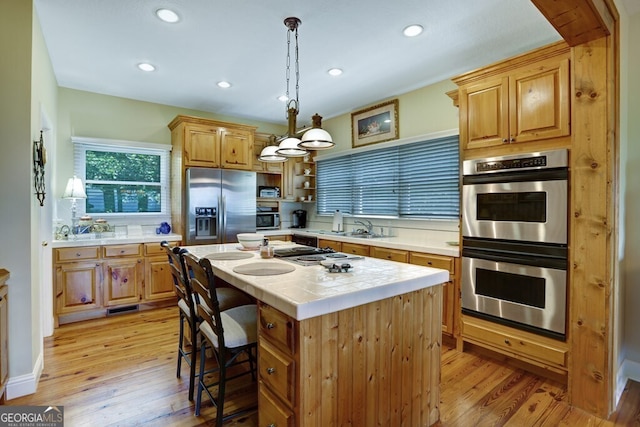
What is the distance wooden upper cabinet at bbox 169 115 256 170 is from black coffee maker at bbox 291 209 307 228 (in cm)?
131

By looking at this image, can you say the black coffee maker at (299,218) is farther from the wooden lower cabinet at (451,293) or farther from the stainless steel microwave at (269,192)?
the wooden lower cabinet at (451,293)

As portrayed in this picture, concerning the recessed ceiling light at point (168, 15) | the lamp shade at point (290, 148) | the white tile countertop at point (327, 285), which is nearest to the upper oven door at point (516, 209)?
the white tile countertop at point (327, 285)

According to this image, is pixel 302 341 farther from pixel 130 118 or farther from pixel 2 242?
pixel 130 118

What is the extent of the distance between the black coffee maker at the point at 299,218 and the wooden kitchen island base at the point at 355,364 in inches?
155

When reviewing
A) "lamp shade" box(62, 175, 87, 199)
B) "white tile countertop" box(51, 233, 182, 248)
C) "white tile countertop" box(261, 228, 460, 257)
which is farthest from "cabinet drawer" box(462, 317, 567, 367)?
"lamp shade" box(62, 175, 87, 199)

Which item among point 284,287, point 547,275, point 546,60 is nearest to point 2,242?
point 284,287

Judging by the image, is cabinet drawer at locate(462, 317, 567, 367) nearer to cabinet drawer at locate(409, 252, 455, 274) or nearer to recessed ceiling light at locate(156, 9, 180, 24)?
cabinet drawer at locate(409, 252, 455, 274)

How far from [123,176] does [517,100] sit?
4554 mm

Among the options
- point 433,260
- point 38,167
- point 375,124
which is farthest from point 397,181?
point 38,167

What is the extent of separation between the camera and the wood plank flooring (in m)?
1.96

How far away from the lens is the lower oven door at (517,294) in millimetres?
2273

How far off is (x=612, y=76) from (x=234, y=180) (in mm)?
3946

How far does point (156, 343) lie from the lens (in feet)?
10.1

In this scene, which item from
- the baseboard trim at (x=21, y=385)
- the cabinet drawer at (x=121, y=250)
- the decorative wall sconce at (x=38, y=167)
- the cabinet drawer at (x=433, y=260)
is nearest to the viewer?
the baseboard trim at (x=21, y=385)
